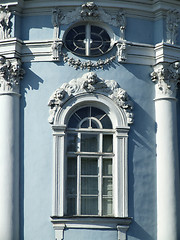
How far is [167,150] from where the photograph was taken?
22906mm

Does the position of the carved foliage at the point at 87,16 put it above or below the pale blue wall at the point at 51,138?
above

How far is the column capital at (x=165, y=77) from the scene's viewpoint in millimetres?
23250

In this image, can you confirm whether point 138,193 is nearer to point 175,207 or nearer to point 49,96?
point 175,207

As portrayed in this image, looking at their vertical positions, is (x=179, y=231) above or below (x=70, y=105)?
below

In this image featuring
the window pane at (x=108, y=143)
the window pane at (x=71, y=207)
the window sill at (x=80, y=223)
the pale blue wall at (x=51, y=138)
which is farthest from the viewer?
the window pane at (x=108, y=143)

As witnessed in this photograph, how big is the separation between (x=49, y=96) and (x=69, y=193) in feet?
8.91

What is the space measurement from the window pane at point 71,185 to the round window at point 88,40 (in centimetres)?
349

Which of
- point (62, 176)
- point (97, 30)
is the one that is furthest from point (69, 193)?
point (97, 30)

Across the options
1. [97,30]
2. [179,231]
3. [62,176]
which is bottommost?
[179,231]

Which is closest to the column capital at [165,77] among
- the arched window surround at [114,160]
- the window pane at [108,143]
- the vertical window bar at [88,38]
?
the arched window surround at [114,160]

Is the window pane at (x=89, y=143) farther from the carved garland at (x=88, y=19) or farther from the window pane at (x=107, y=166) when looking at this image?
the carved garland at (x=88, y=19)

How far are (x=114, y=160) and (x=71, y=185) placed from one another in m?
1.36

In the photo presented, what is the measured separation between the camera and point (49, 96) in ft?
75.0

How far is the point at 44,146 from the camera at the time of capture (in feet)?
74.1
